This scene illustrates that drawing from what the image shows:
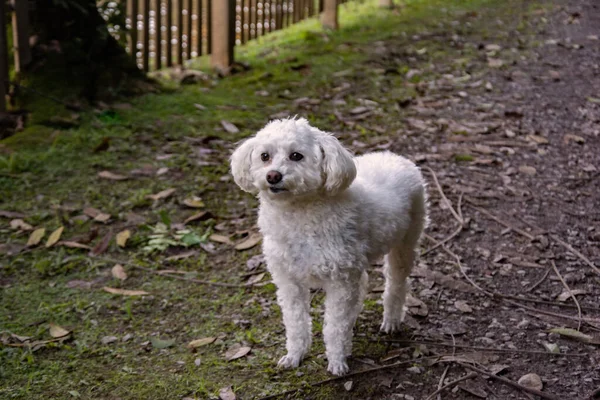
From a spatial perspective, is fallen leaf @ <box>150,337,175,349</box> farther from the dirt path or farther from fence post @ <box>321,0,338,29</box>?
fence post @ <box>321,0,338,29</box>

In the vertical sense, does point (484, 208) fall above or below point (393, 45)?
below

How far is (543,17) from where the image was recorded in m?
9.98

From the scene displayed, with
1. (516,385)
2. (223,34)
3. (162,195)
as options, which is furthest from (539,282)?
(223,34)

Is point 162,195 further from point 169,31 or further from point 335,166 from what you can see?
point 169,31

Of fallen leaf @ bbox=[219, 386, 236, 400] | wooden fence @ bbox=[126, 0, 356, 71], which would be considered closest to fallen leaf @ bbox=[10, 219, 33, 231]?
fallen leaf @ bbox=[219, 386, 236, 400]

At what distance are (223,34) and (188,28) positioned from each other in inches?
16.7

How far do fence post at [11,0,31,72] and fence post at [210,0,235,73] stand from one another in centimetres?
247

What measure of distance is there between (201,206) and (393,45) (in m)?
4.98

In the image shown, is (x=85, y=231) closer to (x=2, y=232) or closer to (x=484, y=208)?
(x=2, y=232)

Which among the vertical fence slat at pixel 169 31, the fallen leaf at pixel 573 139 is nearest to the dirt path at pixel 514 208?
the fallen leaf at pixel 573 139

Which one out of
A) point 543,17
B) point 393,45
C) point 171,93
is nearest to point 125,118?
point 171,93

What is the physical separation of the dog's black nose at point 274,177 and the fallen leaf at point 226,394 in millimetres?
1092

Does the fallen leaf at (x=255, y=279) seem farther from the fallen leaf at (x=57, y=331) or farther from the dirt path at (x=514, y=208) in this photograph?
the fallen leaf at (x=57, y=331)

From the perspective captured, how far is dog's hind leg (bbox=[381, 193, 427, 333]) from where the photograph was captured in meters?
3.74
